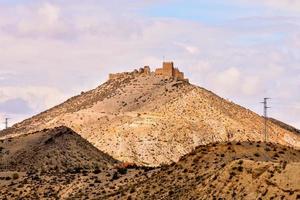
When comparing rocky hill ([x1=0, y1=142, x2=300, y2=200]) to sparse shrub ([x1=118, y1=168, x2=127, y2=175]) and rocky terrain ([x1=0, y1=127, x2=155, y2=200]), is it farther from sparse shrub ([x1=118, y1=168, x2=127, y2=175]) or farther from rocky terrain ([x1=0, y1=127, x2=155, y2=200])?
rocky terrain ([x1=0, y1=127, x2=155, y2=200])

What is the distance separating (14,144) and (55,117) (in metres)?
74.4

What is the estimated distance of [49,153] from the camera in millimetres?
109562

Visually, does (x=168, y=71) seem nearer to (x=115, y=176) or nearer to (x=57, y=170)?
(x=57, y=170)

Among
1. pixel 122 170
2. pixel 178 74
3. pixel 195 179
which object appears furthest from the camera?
pixel 178 74

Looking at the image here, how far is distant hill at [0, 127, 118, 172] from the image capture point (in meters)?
106

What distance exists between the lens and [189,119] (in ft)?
562

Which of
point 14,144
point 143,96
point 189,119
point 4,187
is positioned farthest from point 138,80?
point 4,187

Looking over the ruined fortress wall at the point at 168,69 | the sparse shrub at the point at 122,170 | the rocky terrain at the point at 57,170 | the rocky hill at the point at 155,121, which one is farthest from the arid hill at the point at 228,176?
the ruined fortress wall at the point at 168,69

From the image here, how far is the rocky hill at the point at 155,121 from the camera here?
158625 millimetres

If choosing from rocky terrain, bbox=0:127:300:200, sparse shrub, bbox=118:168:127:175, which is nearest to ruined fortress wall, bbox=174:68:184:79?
rocky terrain, bbox=0:127:300:200

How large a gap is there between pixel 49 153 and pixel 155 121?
57994mm

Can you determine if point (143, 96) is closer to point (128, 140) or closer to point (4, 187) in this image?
point (128, 140)

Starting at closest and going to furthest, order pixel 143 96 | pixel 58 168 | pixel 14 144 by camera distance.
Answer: pixel 58 168 < pixel 14 144 < pixel 143 96

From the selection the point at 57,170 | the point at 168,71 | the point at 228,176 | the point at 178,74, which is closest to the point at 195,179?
the point at 228,176
